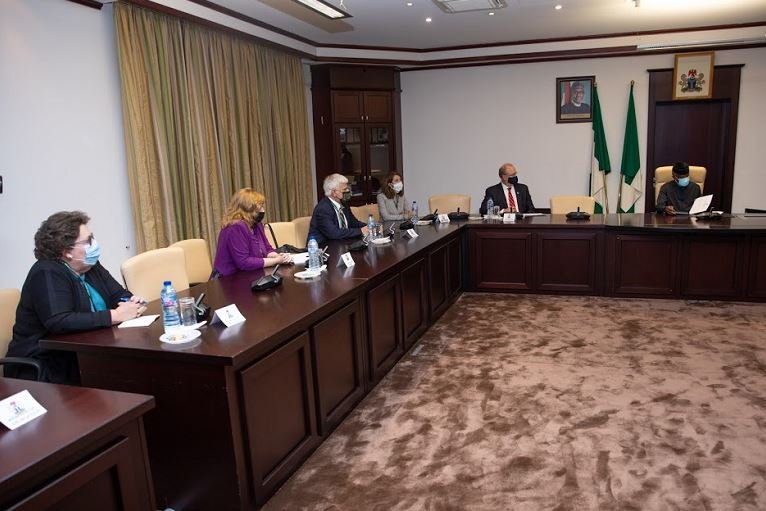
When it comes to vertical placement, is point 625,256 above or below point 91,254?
below

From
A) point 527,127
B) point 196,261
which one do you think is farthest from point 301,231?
point 527,127

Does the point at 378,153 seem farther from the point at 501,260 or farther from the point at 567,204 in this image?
the point at 501,260

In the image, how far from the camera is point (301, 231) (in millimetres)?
5098

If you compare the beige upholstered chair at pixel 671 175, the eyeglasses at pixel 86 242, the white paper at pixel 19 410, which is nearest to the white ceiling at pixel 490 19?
the beige upholstered chair at pixel 671 175

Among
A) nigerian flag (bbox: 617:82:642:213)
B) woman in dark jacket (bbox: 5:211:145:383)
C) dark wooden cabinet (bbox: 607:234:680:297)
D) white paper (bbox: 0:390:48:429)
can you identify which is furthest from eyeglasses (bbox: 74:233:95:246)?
nigerian flag (bbox: 617:82:642:213)

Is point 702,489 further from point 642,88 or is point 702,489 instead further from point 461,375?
point 642,88

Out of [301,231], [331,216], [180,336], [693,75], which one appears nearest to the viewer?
[180,336]

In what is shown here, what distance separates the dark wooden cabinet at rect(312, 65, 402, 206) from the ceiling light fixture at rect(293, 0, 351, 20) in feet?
8.89

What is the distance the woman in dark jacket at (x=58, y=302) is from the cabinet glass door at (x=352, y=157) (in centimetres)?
528

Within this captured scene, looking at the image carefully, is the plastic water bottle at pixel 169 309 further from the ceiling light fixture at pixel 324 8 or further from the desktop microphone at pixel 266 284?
the ceiling light fixture at pixel 324 8

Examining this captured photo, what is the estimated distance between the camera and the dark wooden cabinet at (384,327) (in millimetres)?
3357

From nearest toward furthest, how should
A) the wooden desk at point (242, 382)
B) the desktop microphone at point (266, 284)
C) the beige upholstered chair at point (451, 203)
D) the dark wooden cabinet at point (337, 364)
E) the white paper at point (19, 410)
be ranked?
the white paper at point (19, 410) < the wooden desk at point (242, 382) < the dark wooden cabinet at point (337, 364) < the desktop microphone at point (266, 284) < the beige upholstered chair at point (451, 203)

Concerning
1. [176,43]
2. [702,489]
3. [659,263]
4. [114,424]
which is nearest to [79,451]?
[114,424]

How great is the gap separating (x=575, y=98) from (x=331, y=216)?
15.1 ft
